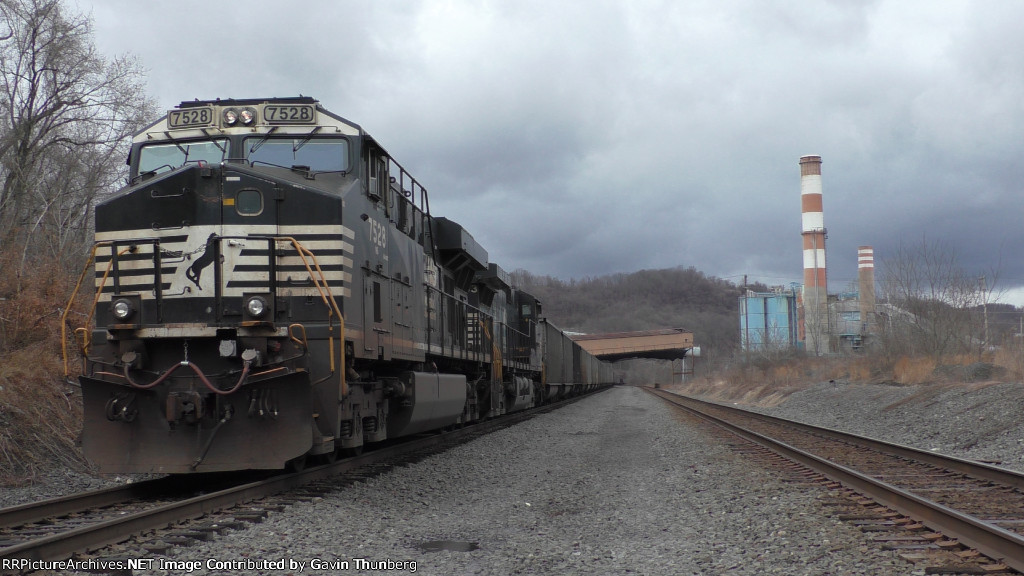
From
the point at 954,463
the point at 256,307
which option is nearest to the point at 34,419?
the point at 256,307

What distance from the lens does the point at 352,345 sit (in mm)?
7461

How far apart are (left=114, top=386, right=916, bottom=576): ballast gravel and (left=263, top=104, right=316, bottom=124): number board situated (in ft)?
12.2

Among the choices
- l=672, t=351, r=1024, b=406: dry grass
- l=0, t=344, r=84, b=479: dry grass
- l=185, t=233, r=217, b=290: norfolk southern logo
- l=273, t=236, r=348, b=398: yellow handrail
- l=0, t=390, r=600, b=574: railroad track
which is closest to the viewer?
l=0, t=390, r=600, b=574: railroad track

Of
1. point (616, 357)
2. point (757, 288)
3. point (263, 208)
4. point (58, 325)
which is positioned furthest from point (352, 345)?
point (757, 288)

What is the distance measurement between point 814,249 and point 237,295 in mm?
49724

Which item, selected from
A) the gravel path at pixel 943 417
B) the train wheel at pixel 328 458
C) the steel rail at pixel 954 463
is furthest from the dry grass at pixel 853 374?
the train wheel at pixel 328 458

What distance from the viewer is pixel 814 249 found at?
169 ft

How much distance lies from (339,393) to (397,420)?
239 cm

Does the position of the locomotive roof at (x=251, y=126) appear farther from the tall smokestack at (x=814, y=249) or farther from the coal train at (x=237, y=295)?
the tall smokestack at (x=814, y=249)

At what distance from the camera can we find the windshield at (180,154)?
782 cm

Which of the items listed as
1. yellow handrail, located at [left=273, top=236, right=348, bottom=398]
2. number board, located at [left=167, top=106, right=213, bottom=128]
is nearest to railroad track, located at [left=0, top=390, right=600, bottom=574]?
yellow handrail, located at [left=273, top=236, right=348, bottom=398]

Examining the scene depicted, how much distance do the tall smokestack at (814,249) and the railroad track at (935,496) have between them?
137 feet

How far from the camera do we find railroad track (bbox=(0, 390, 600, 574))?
180 inches

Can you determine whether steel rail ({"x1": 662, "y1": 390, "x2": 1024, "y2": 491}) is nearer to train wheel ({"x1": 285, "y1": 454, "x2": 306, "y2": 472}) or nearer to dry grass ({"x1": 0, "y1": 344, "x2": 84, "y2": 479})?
train wheel ({"x1": 285, "y1": 454, "x2": 306, "y2": 472})
